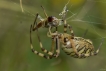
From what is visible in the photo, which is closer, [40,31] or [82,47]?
[82,47]

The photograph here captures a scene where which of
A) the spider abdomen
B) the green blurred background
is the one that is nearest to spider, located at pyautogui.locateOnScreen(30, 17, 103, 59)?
the spider abdomen

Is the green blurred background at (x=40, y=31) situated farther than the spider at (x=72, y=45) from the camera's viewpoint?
Yes

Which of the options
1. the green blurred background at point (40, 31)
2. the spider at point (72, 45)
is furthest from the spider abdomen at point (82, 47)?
the green blurred background at point (40, 31)

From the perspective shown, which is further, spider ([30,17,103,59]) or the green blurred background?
the green blurred background

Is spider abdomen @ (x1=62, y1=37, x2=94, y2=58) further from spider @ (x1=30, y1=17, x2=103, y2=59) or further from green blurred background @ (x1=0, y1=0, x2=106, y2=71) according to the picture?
green blurred background @ (x1=0, y1=0, x2=106, y2=71)

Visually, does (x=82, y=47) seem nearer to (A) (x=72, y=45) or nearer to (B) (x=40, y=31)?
(A) (x=72, y=45)

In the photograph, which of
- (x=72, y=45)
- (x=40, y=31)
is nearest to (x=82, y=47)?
(x=72, y=45)

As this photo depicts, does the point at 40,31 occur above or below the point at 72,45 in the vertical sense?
above

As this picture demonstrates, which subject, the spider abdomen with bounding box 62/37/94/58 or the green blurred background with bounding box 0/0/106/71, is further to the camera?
the green blurred background with bounding box 0/0/106/71

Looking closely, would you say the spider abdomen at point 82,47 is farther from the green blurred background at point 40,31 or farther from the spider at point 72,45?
the green blurred background at point 40,31
